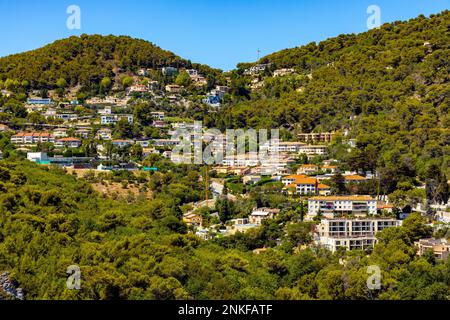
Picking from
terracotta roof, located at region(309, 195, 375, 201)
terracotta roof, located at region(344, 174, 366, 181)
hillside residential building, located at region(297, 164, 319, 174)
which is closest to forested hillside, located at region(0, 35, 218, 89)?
hillside residential building, located at region(297, 164, 319, 174)

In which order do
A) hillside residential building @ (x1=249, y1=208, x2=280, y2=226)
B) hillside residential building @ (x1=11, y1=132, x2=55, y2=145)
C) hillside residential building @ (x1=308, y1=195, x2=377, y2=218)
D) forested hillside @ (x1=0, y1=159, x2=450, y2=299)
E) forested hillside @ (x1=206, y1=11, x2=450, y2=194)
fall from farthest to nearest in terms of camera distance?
1. hillside residential building @ (x1=11, y1=132, x2=55, y2=145)
2. forested hillside @ (x1=206, y1=11, x2=450, y2=194)
3. hillside residential building @ (x1=249, y1=208, x2=280, y2=226)
4. hillside residential building @ (x1=308, y1=195, x2=377, y2=218)
5. forested hillside @ (x1=0, y1=159, x2=450, y2=299)

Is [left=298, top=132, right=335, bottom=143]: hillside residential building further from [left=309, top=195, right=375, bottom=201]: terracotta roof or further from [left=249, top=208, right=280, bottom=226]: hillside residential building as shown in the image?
[left=249, top=208, right=280, bottom=226]: hillside residential building

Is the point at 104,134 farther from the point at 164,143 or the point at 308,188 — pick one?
the point at 308,188

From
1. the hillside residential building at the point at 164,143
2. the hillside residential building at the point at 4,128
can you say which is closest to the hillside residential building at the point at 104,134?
the hillside residential building at the point at 164,143

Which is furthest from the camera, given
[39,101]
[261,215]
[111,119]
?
[39,101]

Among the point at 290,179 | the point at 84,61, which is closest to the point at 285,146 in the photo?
the point at 290,179
